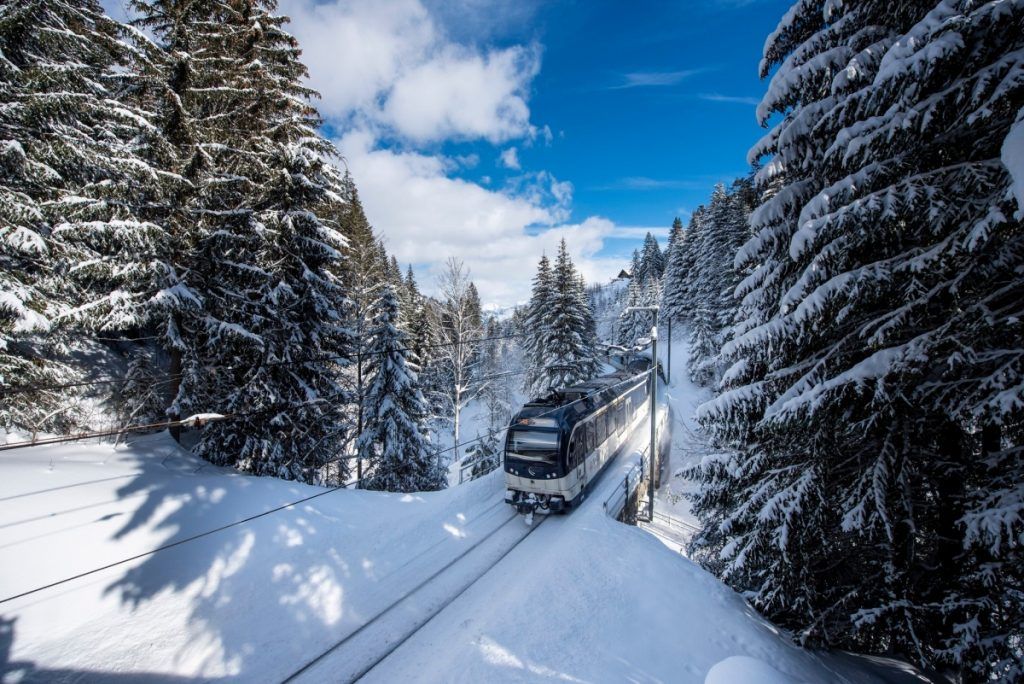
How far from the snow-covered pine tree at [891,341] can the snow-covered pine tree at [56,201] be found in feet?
48.1

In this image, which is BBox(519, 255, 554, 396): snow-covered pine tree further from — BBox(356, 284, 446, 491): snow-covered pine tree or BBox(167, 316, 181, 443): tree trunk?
BBox(167, 316, 181, 443): tree trunk

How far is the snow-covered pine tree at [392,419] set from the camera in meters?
16.9

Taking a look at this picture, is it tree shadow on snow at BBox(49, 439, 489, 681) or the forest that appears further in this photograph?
tree shadow on snow at BBox(49, 439, 489, 681)

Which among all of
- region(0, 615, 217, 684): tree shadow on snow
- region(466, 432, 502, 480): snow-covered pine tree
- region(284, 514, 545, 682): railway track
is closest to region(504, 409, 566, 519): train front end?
region(284, 514, 545, 682): railway track

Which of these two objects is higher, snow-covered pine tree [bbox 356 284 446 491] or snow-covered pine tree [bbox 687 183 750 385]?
snow-covered pine tree [bbox 687 183 750 385]

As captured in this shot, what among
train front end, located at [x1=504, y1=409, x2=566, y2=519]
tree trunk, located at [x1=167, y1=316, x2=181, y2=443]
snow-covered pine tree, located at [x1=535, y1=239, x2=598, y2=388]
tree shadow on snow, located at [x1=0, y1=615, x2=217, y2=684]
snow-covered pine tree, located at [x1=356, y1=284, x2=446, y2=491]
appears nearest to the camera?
tree shadow on snow, located at [x1=0, y1=615, x2=217, y2=684]

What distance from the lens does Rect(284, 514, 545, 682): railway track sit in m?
6.77

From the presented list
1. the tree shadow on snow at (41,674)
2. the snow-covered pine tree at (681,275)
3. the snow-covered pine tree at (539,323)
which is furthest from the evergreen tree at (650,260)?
the tree shadow on snow at (41,674)

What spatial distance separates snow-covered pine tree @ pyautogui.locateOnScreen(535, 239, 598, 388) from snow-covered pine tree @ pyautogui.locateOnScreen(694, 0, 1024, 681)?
64.6 feet

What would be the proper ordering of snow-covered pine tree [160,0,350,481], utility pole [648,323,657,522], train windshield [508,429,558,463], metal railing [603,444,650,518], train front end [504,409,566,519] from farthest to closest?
utility pole [648,323,657,522]
metal railing [603,444,650,518]
train windshield [508,429,558,463]
train front end [504,409,566,519]
snow-covered pine tree [160,0,350,481]

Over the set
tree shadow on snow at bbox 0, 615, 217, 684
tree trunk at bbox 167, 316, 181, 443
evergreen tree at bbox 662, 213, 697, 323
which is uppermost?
evergreen tree at bbox 662, 213, 697, 323

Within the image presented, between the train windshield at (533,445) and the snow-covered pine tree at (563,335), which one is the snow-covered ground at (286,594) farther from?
the snow-covered pine tree at (563,335)

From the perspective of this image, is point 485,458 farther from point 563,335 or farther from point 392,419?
point 563,335

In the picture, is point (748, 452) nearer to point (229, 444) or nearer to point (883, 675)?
point (883, 675)
